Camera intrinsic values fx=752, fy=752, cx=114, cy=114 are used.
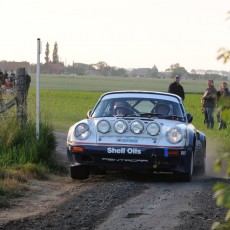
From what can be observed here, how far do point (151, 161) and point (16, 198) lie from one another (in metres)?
2.24

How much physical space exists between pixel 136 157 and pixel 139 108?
5.13 ft

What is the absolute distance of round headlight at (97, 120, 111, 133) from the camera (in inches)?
426

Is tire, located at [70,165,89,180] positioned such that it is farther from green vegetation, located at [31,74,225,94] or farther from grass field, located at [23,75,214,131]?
green vegetation, located at [31,74,225,94]

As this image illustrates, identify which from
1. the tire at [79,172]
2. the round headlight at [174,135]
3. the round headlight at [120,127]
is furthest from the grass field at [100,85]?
the round headlight at [174,135]

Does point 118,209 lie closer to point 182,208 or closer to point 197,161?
point 182,208

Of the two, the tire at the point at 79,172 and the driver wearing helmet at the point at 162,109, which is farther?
the driver wearing helmet at the point at 162,109

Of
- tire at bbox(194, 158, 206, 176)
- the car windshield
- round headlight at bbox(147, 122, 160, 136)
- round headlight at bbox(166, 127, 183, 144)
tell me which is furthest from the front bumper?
tire at bbox(194, 158, 206, 176)

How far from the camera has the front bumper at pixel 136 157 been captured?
10656mm

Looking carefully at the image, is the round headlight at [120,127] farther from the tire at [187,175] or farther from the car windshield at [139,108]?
the tire at [187,175]

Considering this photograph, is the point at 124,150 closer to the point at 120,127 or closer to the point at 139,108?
the point at 120,127

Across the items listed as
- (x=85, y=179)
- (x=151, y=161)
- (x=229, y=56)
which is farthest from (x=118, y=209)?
(x=229, y=56)

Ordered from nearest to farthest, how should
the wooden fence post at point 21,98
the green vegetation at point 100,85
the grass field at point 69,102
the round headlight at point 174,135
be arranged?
the round headlight at point 174,135, the wooden fence post at point 21,98, the grass field at point 69,102, the green vegetation at point 100,85

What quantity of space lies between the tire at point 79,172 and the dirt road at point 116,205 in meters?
0.12

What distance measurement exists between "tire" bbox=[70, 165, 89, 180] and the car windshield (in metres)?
1.05
